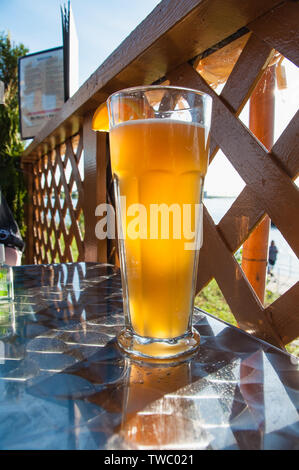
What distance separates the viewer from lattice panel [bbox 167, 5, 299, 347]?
22.0 inches

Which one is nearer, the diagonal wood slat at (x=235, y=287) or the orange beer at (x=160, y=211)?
the orange beer at (x=160, y=211)

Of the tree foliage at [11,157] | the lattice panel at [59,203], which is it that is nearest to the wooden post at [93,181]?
Result: the lattice panel at [59,203]

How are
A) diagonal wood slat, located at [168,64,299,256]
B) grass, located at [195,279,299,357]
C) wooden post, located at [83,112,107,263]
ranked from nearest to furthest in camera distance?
diagonal wood slat, located at [168,64,299,256]
wooden post, located at [83,112,107,263]
grass, located at [195,279,299,357]

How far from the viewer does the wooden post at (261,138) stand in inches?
31.3

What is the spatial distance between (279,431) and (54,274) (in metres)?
0.76

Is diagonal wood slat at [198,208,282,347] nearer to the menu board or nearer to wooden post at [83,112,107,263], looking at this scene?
wooden post at [83,112,107,263]

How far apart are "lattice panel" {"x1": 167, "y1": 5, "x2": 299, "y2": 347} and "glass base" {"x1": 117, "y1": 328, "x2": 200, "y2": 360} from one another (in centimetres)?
29

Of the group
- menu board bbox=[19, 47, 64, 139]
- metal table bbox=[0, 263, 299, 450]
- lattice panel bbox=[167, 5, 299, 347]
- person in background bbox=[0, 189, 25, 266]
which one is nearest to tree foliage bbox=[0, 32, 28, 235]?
menu board bbox=[19, 47, 64, 139]

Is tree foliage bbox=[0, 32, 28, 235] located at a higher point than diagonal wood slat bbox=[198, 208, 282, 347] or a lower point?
higher

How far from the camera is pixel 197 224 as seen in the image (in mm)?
413

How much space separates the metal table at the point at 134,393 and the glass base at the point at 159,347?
0.01m

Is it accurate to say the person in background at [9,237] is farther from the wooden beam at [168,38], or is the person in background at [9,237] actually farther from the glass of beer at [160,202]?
the glass of beer at [160,202]

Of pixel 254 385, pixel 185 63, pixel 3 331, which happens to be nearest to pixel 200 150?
pixel 254 385

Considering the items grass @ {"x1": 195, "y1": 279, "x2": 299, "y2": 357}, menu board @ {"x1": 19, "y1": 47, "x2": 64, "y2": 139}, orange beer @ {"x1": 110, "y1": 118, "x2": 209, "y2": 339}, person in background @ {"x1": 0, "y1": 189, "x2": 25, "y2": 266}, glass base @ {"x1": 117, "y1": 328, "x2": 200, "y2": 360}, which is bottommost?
grass @ {"x1": 195, "y1": 279, "x2": 299, "y2": 357}
